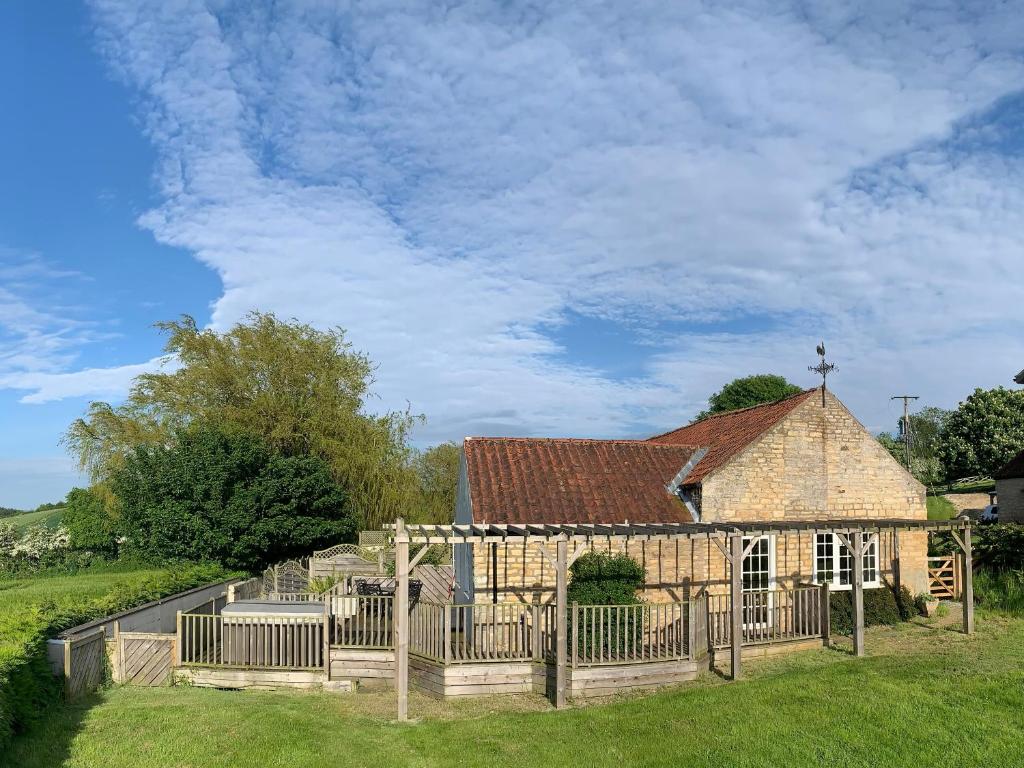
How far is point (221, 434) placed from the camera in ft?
92.9

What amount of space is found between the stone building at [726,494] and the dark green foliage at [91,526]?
20315mm

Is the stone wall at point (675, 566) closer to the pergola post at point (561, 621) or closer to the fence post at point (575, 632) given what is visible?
the pergola post at point (561, 621)

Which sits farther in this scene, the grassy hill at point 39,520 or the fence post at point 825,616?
the grassy hill at point 39,520

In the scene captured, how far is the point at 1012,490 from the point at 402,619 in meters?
35.5

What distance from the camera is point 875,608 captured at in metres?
18.7

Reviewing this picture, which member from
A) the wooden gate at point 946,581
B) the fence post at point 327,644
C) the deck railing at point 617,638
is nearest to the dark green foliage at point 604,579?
the deck railing at point 617,638

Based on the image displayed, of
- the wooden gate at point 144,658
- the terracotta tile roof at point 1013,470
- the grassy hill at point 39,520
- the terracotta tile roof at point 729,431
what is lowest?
the grassy hill at point 39,520

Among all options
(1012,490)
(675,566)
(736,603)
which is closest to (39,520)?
(675,566)

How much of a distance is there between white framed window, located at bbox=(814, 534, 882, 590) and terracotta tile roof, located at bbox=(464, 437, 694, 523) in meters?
3.54

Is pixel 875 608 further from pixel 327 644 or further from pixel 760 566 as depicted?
pixel 327 644

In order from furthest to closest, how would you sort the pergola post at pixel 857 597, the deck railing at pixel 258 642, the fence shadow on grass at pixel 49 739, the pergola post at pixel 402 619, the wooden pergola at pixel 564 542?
the pergola post at pixel 857 597, the deck railing at pixel 258 642, the wooden pergola at pixel 564 542, the pergola post at pixel 402 619, the fence shadow on grass at pixel 49 739

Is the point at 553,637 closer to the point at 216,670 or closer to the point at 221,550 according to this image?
the point at 216,670

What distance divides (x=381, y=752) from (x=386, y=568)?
48.2ft

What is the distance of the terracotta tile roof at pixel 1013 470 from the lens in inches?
Result: 1428
